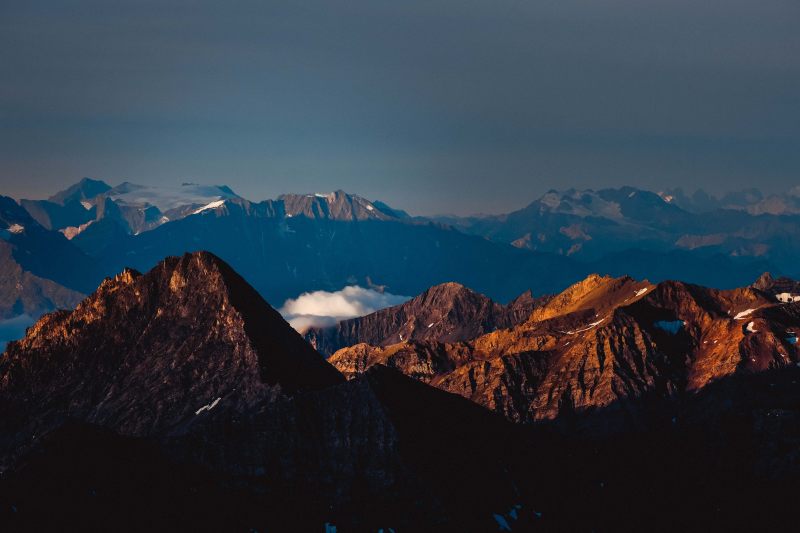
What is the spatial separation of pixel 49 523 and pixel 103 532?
8.13 m

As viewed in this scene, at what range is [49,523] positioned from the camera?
188m

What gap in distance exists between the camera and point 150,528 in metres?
197

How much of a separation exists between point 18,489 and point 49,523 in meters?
10.2

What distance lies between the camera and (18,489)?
194750 mm

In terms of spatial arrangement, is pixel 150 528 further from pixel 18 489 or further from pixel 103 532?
pixel 18 489

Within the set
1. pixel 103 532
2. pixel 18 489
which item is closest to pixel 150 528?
pixel 103 532

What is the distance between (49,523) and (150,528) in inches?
640

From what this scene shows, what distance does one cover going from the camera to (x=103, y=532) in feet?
625

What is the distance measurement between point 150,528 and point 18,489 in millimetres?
21292

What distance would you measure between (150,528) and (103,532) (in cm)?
879

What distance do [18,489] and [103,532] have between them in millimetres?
16021
